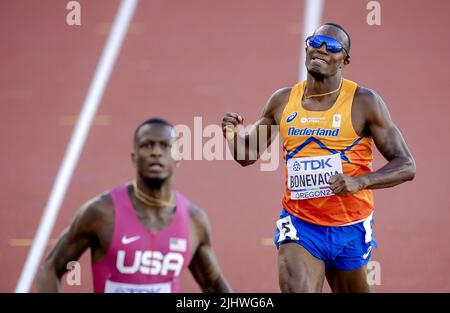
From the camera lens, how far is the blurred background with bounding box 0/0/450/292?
9.55 m

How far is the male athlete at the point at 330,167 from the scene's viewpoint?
6.36 meters

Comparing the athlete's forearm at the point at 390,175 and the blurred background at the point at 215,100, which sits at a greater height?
the blurred background at the point at 215,100

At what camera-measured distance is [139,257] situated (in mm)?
5258

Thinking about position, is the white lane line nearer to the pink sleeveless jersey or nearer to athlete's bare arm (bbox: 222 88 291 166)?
athlete's bare arm (bbox: 222 88 291 166)

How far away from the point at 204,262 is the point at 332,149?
135 centimetres

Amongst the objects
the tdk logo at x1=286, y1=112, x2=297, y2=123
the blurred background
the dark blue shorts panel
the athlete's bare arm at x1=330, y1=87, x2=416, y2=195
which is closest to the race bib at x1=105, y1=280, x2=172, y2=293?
the dark blue shorts panel

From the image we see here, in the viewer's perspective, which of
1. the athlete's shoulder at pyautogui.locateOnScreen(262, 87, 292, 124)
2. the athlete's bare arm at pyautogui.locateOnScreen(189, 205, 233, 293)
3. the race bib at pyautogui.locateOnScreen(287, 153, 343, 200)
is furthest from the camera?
the athlete's shoulder at pyautogui.locateOnScreen(262, 87, 292, 124)

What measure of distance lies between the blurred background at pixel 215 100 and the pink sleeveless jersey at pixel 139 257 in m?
3.43

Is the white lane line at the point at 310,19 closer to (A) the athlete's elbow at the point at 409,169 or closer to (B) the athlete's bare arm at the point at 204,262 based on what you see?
(A) the athlete's elbow at the point at 409,169

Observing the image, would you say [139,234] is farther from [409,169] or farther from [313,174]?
[409,169]

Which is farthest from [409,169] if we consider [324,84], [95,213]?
[95,213]

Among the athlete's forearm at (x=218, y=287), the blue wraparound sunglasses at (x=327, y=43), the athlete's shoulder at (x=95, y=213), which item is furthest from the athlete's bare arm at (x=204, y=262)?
the blue wraparound sunglasses at (x=327, y=43)

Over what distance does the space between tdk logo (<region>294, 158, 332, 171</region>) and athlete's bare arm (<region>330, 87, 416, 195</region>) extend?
277 mm

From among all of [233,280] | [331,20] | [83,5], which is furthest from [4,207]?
[331,20]
